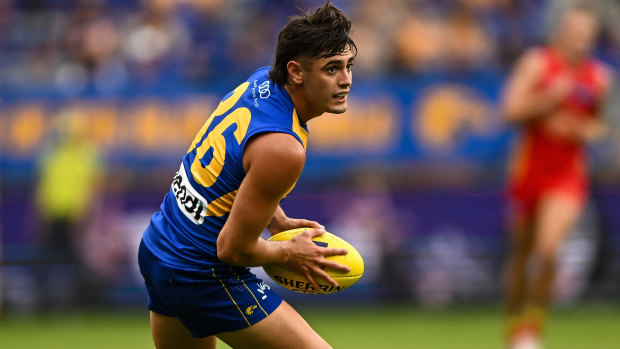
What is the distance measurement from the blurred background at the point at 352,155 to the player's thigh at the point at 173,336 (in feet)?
19.8

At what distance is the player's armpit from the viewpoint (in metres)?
4.45

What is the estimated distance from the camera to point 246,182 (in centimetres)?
447

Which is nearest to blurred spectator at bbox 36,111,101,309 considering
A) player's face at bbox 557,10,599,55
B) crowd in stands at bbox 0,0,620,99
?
crowd in stands at bbox 0,0,620,99

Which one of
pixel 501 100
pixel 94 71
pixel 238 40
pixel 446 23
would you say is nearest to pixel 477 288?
pixel 501 100

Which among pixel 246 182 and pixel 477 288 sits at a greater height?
pixel 477 288

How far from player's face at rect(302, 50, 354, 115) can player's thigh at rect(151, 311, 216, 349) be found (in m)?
1.33

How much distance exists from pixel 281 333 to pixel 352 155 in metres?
7.38

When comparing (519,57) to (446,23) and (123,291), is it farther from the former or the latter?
(123,291)

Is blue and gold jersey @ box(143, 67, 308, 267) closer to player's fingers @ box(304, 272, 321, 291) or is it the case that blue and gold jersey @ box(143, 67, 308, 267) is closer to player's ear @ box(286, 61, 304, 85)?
player's ear @ box(286, 61, 304, 85)

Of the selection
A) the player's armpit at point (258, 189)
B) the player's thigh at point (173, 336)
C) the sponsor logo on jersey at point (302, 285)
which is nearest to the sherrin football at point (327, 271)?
the sponsor logo on jersey at point (302, 285)

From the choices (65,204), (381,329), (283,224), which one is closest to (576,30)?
(381,329)

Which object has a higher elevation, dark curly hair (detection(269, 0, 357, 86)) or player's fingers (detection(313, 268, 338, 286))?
dark curly hair (detection(269, 0, 357, 86))

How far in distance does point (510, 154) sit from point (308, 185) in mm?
2375

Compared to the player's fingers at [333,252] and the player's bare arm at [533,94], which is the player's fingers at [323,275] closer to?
the player's fingers at [333,252]
